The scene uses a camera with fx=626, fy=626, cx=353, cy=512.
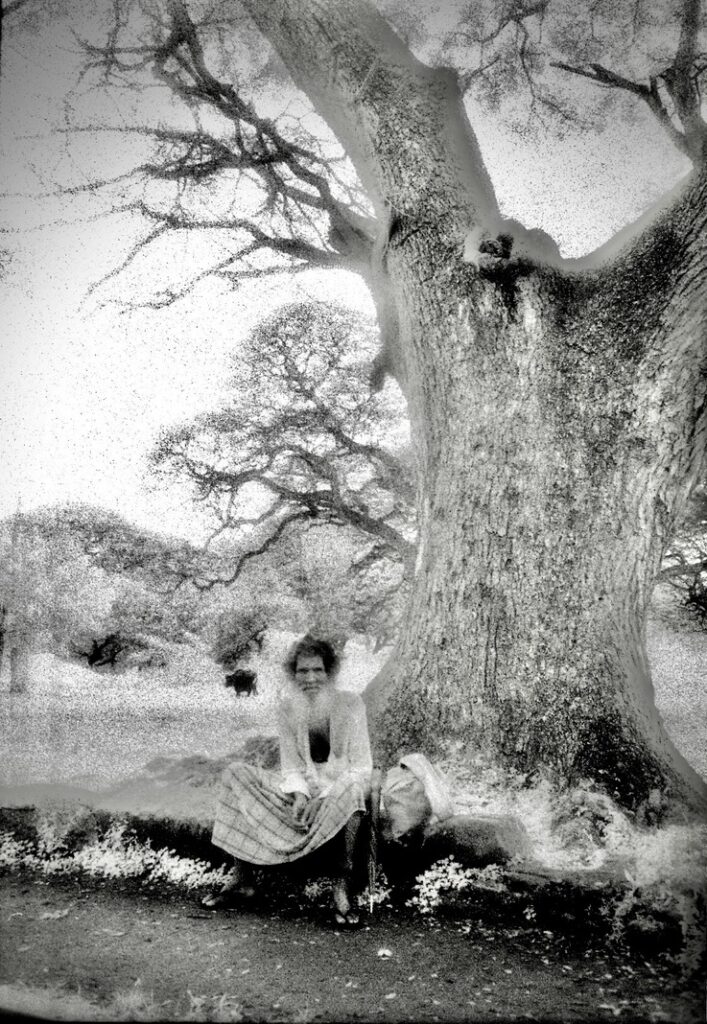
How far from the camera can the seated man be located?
10.3 ft

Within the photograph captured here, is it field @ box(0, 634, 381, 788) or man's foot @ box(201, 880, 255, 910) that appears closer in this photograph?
man's foot @ box(201, 880, 255, 910)

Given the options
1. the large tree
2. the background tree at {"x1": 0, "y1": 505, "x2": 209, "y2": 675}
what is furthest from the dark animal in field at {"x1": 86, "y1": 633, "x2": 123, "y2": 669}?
the large tree

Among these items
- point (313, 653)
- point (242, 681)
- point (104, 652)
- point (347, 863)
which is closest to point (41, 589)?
point (104, 652)

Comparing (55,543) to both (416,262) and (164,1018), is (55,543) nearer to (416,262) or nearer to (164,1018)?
(416,262)

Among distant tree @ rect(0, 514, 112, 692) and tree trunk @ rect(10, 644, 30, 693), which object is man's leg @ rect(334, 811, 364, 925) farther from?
tree trunk @ rect(10, 644, 30, 693)

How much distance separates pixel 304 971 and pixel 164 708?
11.6m

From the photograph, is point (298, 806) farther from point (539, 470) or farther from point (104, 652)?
point (104, 652)

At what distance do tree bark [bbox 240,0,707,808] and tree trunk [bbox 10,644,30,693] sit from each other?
12.4m

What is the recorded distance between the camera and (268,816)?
3.30m

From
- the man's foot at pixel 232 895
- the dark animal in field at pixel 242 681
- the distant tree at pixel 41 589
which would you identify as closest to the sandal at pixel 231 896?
the man's foot at pixel 232 895

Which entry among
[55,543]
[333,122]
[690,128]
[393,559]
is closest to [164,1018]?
[333,122]

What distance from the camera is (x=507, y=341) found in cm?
451

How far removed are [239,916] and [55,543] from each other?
1128 centimetres

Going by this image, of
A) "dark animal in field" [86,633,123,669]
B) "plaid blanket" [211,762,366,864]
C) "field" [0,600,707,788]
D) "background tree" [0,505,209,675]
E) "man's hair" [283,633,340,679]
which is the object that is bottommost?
"field" [0,600,707,788]
